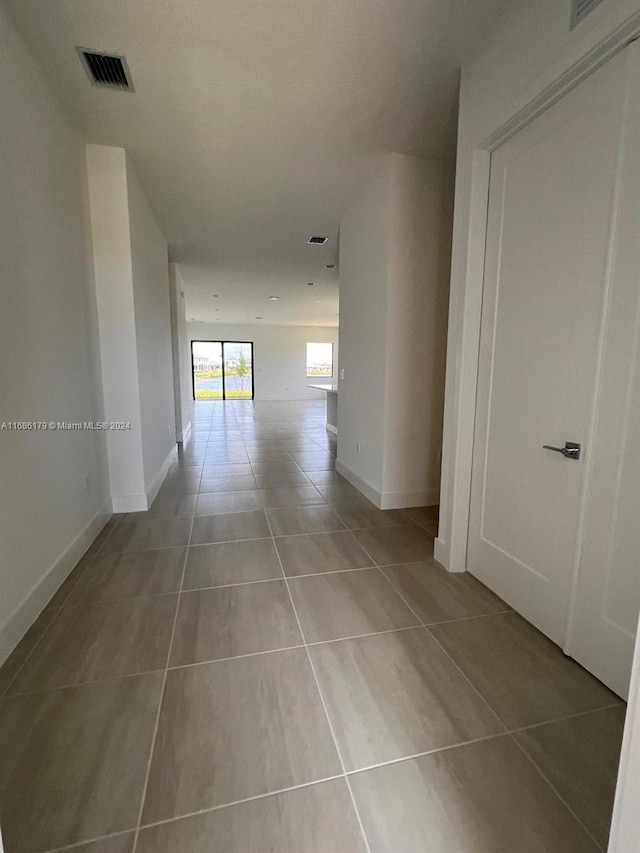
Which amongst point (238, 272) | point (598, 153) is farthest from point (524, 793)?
point (238, 272)

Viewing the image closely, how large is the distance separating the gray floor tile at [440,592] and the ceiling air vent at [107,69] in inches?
128

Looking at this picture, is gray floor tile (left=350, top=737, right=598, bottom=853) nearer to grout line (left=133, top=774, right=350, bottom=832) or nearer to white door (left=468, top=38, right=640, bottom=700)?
grout line (left=133, top=774, right=350, bottom=832)

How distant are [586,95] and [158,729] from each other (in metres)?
2.85

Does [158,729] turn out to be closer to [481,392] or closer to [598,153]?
[481,392]

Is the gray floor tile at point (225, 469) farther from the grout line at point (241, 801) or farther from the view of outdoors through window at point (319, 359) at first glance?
the view of outdoors through window at point (319, 359)

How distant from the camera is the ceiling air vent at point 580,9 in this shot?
1396 millimetres

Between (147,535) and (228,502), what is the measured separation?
0.82 m


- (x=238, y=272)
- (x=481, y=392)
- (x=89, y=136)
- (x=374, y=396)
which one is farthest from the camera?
(x=238, y=272)

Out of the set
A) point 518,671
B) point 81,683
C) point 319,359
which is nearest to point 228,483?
point 81,683

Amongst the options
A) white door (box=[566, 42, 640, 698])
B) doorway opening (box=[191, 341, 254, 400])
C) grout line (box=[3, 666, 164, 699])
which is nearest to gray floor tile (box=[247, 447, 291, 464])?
grout line (box=[3, 666, 164, 699])

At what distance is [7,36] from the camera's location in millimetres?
1771

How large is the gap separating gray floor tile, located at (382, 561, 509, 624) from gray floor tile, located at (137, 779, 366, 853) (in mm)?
968

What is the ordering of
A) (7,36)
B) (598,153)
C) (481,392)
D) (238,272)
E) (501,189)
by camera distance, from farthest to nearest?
(238,272)
(481,392)
(501,189)
(7,36)
(598,153)

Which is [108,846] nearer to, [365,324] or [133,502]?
[133,502]
